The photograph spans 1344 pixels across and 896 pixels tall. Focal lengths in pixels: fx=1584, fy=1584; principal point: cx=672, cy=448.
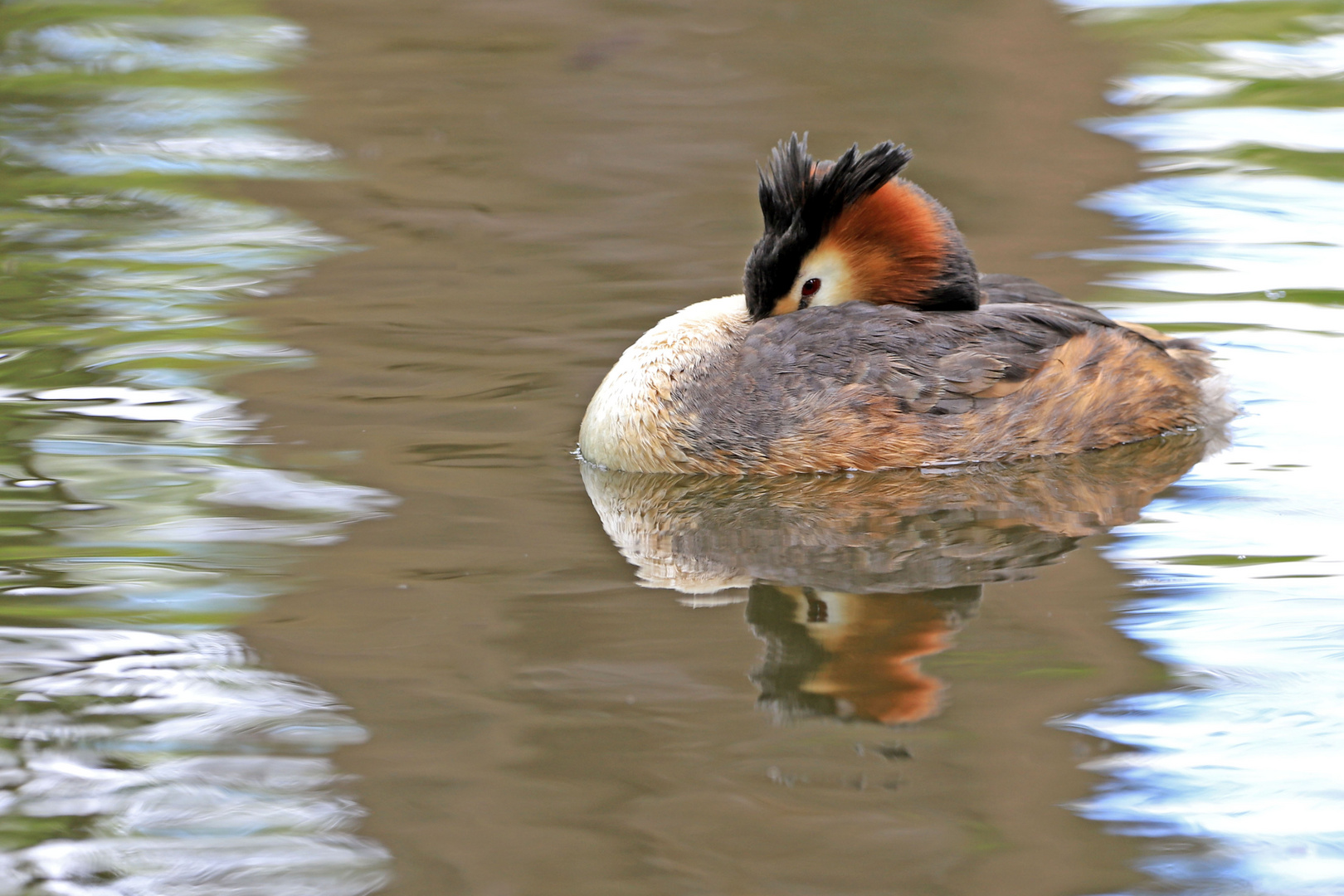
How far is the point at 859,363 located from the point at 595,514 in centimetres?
116

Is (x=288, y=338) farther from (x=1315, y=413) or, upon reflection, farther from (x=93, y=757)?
(x=1315, y=413)

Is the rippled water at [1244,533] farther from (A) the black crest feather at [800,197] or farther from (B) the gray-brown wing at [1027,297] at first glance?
(A) the black crest feather at [800,197]

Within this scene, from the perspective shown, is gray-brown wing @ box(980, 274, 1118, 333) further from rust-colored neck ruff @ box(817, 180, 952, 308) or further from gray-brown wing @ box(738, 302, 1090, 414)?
rust-colored neck ruff @ box(817, 180, 952, 308)

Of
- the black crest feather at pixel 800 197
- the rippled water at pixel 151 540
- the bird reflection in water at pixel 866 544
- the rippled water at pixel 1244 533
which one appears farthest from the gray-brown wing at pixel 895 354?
the rippled water at pixel 151 540

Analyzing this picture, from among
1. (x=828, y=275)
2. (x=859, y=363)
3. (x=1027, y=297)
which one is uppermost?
(x=828, y=275)

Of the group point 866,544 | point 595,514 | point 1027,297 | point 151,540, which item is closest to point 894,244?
point 1027,297

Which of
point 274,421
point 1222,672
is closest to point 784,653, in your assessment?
point 1222,672

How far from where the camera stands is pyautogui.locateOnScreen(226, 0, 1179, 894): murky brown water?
364 centimetres

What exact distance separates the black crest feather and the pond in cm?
85

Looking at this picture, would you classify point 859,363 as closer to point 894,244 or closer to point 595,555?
point 894,244

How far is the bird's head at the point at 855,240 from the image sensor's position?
5895 mm

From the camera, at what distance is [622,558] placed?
5.31m

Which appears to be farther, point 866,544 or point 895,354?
point 895,354

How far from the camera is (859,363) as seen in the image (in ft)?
19.7
